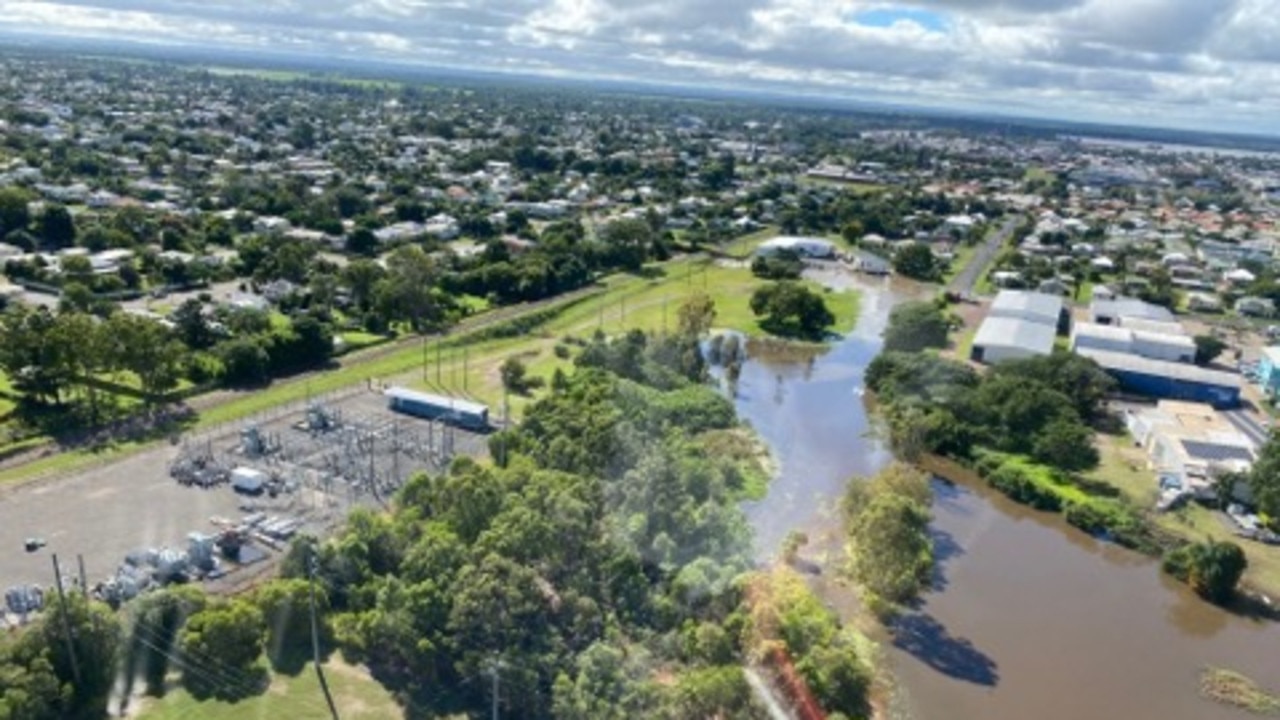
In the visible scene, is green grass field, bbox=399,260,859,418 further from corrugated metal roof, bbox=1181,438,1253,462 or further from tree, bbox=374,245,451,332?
corrugated metal roof, bbox=1181,438,1253,462

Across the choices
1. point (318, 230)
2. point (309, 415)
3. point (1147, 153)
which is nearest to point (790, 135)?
point (1147, 153)

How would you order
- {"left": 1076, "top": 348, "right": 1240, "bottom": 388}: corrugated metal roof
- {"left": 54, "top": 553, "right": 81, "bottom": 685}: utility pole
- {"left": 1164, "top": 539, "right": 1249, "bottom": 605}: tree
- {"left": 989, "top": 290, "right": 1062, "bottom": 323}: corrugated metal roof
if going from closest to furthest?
Result: {"left": 54, "top": 553, "right": 81, "bottom": 685}: utility pole < {"left": 1164, "top": 539, "right": 1249, "bottom": 605}: tree < {"left": 1076, "top": 348, "right": 1240, "bottom": 388}: corrugated metal roof < {"left": 989, "top": 290, "right": 1062, "bottom": 323}: corrugated metal roof

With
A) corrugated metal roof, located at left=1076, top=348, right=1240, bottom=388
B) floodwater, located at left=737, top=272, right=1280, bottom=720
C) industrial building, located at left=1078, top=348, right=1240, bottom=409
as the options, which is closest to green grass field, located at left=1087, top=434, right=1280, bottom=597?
floodwater, located at left=737, top=272, right=1280, bottom=720

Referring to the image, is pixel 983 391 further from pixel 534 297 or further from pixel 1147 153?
pixel 1147 153

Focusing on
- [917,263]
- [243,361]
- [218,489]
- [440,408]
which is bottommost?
[218,489]

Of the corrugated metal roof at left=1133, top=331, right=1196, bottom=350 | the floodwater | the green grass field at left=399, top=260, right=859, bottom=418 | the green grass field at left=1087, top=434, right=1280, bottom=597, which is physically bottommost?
the floodwater

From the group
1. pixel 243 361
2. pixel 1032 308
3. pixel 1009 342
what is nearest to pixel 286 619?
pixel 243 361

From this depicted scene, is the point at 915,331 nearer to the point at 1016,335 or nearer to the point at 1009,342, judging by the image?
the point at 1009,342
